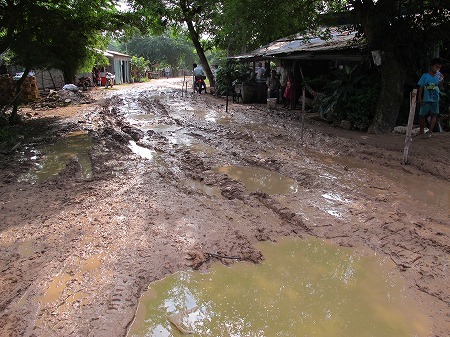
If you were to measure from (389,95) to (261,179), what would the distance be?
16.2 ft

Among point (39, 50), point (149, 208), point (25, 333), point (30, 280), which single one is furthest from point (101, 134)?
point (25, 333)

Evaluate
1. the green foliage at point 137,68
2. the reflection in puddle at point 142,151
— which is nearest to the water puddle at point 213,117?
the reflection in puddle at point 142,151

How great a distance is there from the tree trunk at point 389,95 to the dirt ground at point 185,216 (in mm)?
667

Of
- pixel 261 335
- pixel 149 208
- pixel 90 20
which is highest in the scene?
pixel 90 20

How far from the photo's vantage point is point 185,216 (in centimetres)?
469

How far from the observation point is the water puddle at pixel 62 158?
262 inches

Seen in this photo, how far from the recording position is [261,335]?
9.30 ft

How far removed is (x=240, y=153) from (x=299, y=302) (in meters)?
4.82

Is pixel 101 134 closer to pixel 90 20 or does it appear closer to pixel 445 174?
pixel 90 20

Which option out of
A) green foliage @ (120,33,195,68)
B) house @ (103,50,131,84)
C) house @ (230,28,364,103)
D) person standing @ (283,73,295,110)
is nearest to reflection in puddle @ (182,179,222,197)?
house @ (230,28,364,103)

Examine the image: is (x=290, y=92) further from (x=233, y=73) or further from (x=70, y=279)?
(x=70, y=279)

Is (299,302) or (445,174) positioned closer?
(299,302)

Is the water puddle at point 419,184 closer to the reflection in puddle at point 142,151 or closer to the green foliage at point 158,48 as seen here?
the reflection in puddle at point 142,151

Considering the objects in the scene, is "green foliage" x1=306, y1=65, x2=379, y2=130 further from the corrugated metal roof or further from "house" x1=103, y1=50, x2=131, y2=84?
"house" x1=103, y1=50, x2=131, y2=84
